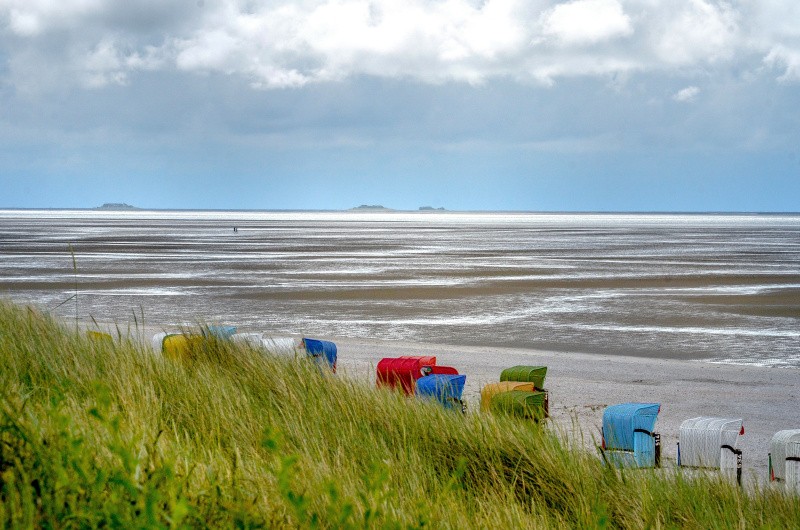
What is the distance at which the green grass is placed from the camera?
3.54 meters

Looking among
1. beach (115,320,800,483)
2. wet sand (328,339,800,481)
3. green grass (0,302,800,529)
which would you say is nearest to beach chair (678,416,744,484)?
beach (115,320,800,483)

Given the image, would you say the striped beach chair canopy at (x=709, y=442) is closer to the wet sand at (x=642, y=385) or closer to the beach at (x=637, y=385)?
the beach at (x=637, y=385)

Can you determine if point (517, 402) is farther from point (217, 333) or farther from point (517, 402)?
point (217, 333)

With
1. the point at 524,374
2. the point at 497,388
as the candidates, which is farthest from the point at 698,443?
the point at 524,374

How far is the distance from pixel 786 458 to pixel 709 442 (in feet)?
2.08

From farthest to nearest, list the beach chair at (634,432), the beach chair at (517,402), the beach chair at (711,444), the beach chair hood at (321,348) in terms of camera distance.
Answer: the beach chair hood at (321,348), the beach chair at (517,402), the beach chair at (634,432), the beach chair at (711,444)

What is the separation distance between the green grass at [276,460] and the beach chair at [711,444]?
4.43 ft

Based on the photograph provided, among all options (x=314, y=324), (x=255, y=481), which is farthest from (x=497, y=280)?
(x=255, y=481)

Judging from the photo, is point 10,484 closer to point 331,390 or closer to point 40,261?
point 331,390

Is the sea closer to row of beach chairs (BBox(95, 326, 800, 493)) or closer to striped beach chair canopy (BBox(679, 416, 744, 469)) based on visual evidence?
row of beach chairs (BBox(95, 326, 800, 493))

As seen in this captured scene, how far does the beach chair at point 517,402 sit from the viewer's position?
315 inches

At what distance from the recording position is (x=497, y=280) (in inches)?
1120

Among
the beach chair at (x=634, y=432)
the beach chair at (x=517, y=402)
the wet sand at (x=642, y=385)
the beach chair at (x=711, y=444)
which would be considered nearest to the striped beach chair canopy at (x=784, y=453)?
the beach chair at (x=711, y=444)

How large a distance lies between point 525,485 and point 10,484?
3.04 m
